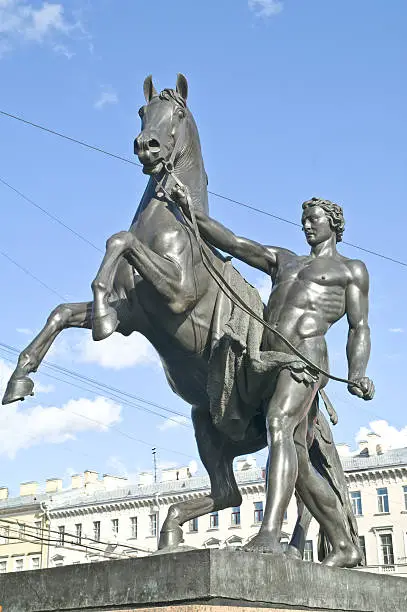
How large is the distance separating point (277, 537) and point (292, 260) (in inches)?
82.0

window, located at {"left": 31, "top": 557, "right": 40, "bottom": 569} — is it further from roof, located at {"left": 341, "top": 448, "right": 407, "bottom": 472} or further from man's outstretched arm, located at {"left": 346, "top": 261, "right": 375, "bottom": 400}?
man's outstretched arm, located at {"left": 346, "top": 261, "right": 375, "bottom": 400}

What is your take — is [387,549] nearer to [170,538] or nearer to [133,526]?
[133,526]

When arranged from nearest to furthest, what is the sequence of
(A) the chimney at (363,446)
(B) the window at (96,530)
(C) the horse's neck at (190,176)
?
1. (C) the horse's neck at (190,176)
2. (A) the chimney at (363,446)
3. (B) the window at (96,530)

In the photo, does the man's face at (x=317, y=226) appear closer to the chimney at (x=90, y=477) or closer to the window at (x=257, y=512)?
the window at (x=257, y=512)

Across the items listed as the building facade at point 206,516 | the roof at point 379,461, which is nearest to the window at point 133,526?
the building facade at point 206,516

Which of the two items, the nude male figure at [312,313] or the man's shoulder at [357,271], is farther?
the man's shoulder at [357,271]

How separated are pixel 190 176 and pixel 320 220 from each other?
1081mm

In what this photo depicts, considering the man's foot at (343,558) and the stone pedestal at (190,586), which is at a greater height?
the man's foot at (343,558)

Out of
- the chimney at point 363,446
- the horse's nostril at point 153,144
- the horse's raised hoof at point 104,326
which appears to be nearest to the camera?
the horse's raised hoof at point 104,326

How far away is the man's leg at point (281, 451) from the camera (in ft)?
18.4

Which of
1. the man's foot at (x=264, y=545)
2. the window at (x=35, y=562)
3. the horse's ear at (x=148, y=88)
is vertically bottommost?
the man's foot at (x=264, y=545)

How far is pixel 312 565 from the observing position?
5453 mm

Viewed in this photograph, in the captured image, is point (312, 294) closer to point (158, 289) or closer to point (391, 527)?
point (158, 289)

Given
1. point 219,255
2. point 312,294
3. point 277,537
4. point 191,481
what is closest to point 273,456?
point 277,537
